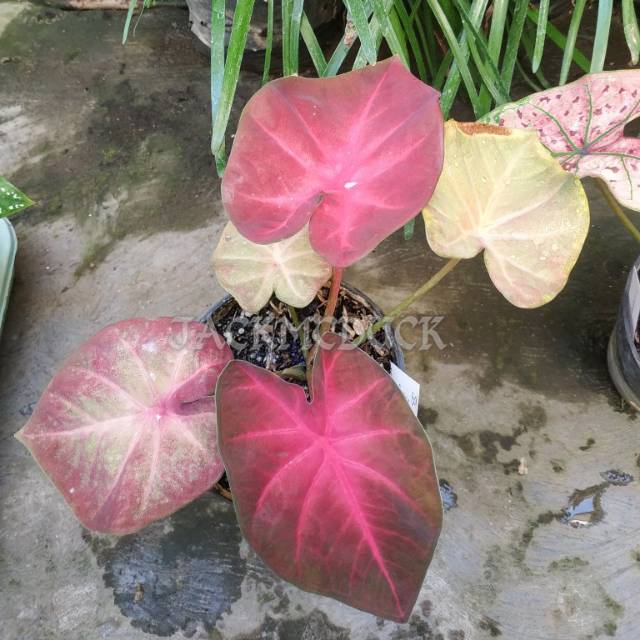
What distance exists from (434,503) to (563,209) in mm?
330

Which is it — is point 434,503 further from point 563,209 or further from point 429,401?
point 429,401

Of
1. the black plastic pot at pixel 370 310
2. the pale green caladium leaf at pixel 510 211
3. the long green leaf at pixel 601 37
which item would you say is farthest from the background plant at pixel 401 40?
the pale green caladium leaf at pixel 510 211

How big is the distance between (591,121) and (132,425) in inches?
26.3

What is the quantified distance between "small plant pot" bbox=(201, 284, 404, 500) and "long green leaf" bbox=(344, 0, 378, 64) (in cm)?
33

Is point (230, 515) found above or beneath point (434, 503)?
beneath

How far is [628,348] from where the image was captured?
0.93m

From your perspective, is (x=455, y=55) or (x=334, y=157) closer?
(x=334, y=157)

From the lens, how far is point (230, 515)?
39.3 inches

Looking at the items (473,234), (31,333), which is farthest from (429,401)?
(31,333)

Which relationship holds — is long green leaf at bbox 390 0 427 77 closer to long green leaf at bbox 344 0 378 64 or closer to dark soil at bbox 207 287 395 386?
long green leaf at bbox 344 0 378 64

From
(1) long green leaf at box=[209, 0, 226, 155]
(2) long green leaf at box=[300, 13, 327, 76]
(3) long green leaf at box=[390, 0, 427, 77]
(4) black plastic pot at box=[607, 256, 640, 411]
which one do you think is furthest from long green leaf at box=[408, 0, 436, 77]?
(4) black plastic pot at box=[607, 256, 640, 411]

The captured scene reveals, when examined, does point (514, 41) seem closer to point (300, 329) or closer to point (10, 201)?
point (300, 329)

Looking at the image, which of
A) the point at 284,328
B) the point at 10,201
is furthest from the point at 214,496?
the point at 10,201

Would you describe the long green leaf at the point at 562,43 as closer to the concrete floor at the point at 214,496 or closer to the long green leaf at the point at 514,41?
the long green leaf at the point at 514,41
